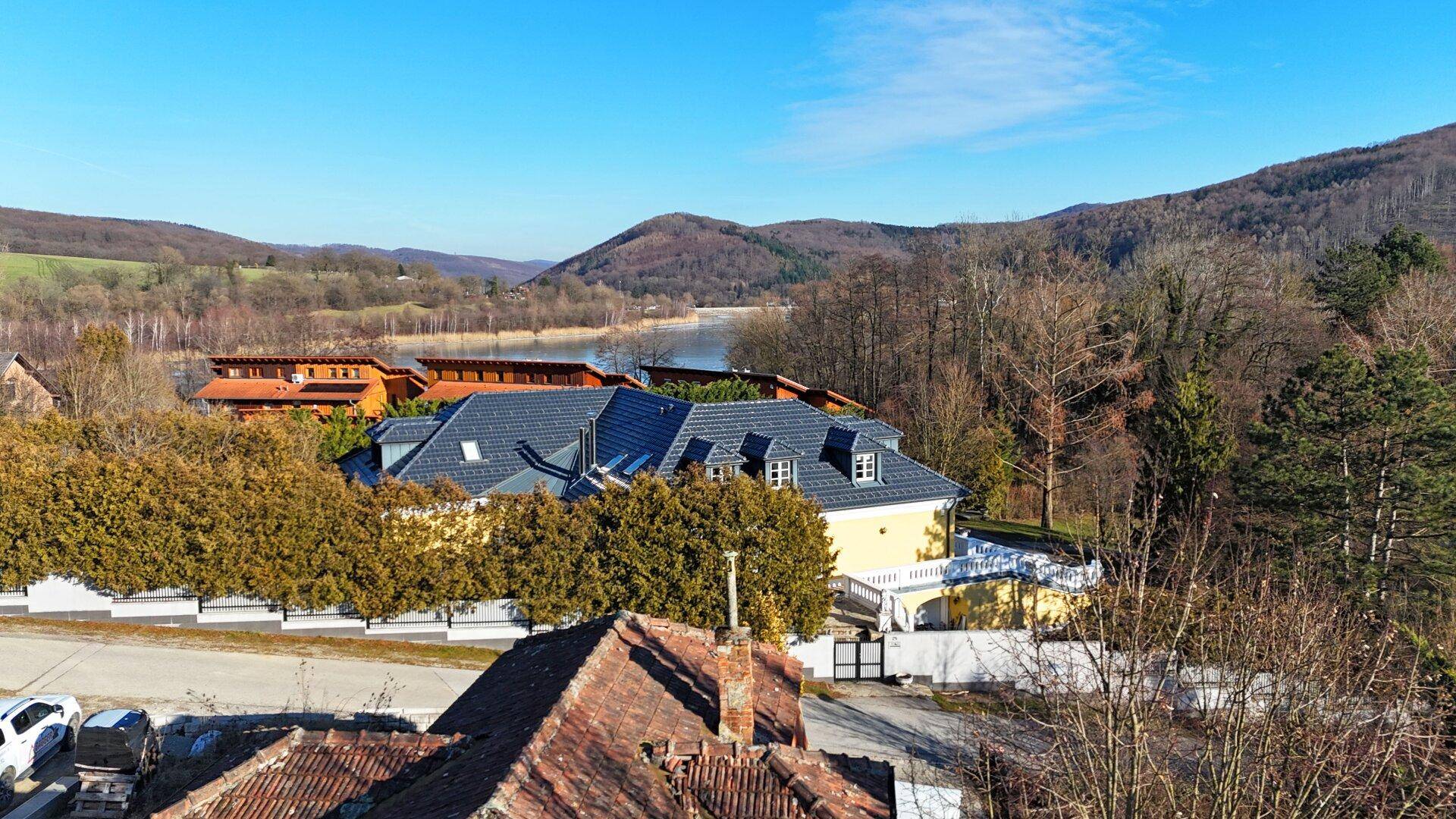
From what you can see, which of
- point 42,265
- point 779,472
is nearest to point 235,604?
point 779,472

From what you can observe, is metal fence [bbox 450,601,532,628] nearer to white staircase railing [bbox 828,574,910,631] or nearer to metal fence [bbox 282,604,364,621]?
metal fence [bbox 282,604,364,621]

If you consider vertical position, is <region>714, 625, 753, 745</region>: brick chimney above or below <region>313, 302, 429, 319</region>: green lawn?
below

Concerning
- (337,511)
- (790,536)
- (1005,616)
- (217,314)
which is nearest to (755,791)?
(790,536)

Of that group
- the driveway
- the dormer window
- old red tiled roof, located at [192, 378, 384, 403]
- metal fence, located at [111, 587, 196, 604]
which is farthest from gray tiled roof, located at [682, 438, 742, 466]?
old red tiled roof, located at [192, 378, 384, 403]

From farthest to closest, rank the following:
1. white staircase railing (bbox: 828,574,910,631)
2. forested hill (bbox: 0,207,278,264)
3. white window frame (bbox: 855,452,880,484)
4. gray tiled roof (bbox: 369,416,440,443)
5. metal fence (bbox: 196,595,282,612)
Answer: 1. forested hill (bbox: 0,207,278,264)
2. gray tiled roof (bbox: 369,416,440,443)
3. white window frame (bbox: 855,452,880,484)
4. white staircase railing (bbox: 828,574,910,631)
5. metal fence (bbox: 196,595,282,612)

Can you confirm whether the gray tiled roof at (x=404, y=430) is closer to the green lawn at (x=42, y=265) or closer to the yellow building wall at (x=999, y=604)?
the yellow building wall at (x=999, y=604)
